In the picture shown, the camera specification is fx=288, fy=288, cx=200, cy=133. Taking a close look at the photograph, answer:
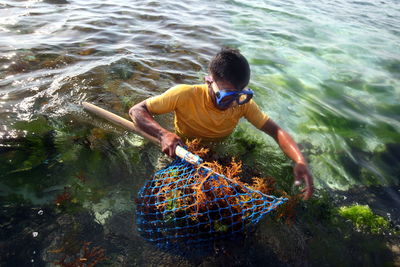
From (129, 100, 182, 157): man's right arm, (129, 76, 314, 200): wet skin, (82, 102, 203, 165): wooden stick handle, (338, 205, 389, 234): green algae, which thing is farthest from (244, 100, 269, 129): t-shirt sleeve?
(338, 205, 389, 234): green algae

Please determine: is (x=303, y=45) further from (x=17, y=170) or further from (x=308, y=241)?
(x=17, y=170)

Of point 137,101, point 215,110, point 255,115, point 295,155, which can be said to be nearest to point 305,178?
point 295,155

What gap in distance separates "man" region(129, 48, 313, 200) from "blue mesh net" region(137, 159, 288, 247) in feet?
1.56

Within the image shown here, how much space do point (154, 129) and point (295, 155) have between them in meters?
1.87

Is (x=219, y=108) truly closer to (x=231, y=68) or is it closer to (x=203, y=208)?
(x=231, y=68)

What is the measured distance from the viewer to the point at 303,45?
33.1ft

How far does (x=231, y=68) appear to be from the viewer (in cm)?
344

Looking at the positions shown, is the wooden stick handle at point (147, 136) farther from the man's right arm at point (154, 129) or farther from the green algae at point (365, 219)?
the green algae at point (365, 219)

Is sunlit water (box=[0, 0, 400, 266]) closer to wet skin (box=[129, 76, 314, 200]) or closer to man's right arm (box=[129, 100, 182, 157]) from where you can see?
wet skin (box=[129, 76, 314, 200])

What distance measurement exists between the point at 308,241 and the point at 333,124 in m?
3.23

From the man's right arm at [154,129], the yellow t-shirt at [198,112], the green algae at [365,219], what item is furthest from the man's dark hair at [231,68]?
the green algae at [365,219]

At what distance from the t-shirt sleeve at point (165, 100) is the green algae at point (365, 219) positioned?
2.76m

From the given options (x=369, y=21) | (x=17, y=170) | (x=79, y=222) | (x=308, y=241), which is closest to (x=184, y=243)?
(x=79, y=222)

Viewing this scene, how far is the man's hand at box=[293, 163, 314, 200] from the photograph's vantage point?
3.35 m
